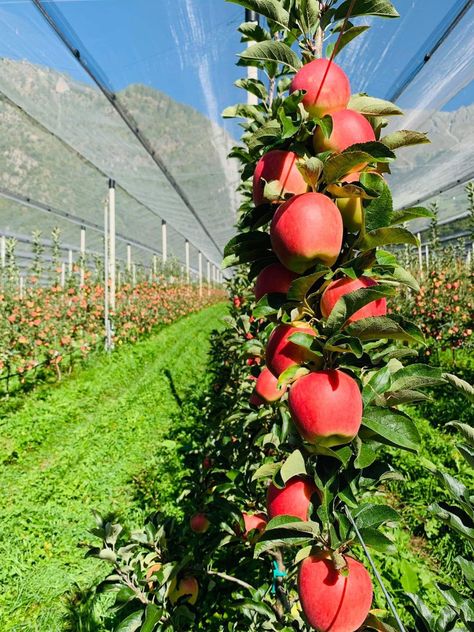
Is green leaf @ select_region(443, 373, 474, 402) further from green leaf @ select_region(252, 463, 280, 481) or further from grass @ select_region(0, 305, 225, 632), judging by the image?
grass @ select_region(0, 305, 225, 632)

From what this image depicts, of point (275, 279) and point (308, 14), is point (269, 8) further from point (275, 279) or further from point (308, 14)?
point (275, 279)

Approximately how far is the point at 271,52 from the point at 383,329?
0.59 metres

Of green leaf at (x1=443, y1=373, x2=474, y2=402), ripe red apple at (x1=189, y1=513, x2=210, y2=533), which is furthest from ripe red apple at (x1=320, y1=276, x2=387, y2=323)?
ripe red apple at (x1=189, y1=513, x2=210, y2=533)

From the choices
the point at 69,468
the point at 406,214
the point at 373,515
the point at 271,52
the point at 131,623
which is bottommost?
the point at 69,468

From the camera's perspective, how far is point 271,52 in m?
0.91

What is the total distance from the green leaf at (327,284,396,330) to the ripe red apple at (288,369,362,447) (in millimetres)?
81

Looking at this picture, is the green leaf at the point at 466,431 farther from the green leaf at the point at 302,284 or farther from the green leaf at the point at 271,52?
the green leaf at the point at 271,52

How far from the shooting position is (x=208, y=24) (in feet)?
17.5

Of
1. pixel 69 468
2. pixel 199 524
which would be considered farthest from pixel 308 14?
pixel 69 468

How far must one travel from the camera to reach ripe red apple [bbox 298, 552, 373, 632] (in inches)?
30.2

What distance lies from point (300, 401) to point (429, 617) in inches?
18.6

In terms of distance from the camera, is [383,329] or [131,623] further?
[131,623]

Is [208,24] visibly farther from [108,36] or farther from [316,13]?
[316,13]

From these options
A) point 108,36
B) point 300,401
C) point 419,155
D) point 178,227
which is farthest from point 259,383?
point 178,227
